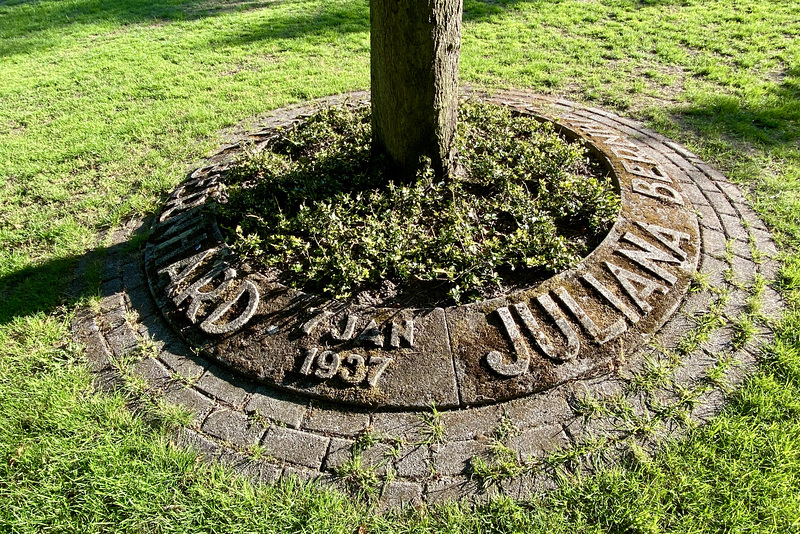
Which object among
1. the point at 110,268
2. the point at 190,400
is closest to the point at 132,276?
the point at 110,268

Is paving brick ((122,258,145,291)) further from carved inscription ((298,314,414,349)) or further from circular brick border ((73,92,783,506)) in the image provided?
carved inscription ((298,314,414,349))

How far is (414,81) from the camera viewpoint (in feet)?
11.2

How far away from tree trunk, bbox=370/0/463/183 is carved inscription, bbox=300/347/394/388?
5.85 feet

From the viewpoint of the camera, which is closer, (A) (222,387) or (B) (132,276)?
(A) (222,387)

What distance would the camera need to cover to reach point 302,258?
3361 millimetres

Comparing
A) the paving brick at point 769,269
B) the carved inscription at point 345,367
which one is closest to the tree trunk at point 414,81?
the carved inscription at point 345,367

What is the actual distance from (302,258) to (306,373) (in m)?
1.04

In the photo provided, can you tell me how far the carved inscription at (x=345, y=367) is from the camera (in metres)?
2.55

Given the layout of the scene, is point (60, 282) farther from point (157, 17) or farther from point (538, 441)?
point (157, 17)

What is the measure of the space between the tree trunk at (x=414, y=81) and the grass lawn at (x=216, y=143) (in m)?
2.30

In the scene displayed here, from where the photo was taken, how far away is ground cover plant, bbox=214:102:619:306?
3.12 metres

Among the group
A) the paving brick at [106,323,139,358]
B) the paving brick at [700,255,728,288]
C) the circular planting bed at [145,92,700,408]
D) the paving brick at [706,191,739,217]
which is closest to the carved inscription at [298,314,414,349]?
the circular planting bed at [145,92,700,408]

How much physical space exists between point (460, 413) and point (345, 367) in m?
0.69

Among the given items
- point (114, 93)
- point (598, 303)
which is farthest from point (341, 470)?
point (114, 93)
